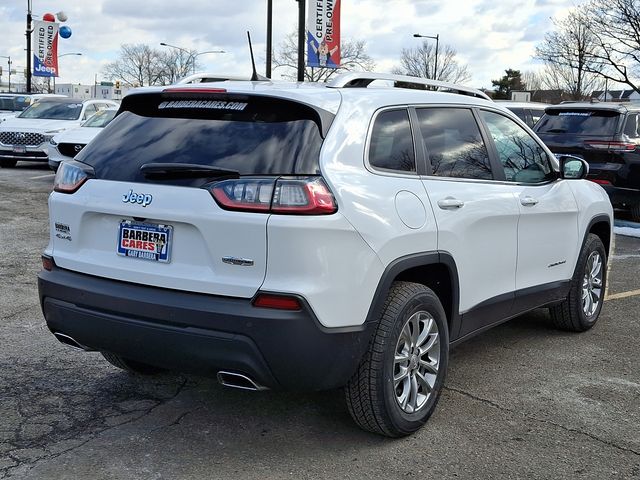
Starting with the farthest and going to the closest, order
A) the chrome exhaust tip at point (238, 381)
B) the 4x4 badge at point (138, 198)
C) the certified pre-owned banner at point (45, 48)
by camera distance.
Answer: the certified pre-owned banner at point (45, 48) < the 4x4 badge at point (138, 198) < the chrome exhaust tip at point (238, 381)

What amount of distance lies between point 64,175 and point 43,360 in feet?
5.00

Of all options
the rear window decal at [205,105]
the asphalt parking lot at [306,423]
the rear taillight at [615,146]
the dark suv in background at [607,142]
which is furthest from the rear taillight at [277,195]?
the rear taillight at [615,146]

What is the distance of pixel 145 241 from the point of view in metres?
3.53

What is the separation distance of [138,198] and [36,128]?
15.4 m

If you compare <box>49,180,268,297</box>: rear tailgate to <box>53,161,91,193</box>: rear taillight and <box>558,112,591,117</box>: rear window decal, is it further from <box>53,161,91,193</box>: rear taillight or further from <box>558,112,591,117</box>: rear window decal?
<box>558,112,591,117</box>: rear window decal

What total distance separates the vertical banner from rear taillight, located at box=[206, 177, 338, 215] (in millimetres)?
20287

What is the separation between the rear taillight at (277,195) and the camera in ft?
10.8

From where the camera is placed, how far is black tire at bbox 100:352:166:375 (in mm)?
4471

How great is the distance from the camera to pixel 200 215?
336 centimetres

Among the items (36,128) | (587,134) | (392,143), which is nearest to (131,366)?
(392,143)

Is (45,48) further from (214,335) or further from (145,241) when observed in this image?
(214,335)

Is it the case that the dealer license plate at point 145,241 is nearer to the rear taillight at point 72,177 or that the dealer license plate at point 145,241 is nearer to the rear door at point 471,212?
the rear taillight at point 72,177

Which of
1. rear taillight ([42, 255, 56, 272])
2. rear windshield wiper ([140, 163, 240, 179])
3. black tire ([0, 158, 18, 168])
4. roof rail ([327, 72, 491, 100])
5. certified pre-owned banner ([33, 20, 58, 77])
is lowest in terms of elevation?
rear taillight ([42, 255, 56, 272])

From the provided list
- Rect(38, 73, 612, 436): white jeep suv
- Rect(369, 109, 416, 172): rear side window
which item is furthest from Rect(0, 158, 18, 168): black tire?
Rect(369, 109, 416, 172): rear side window
